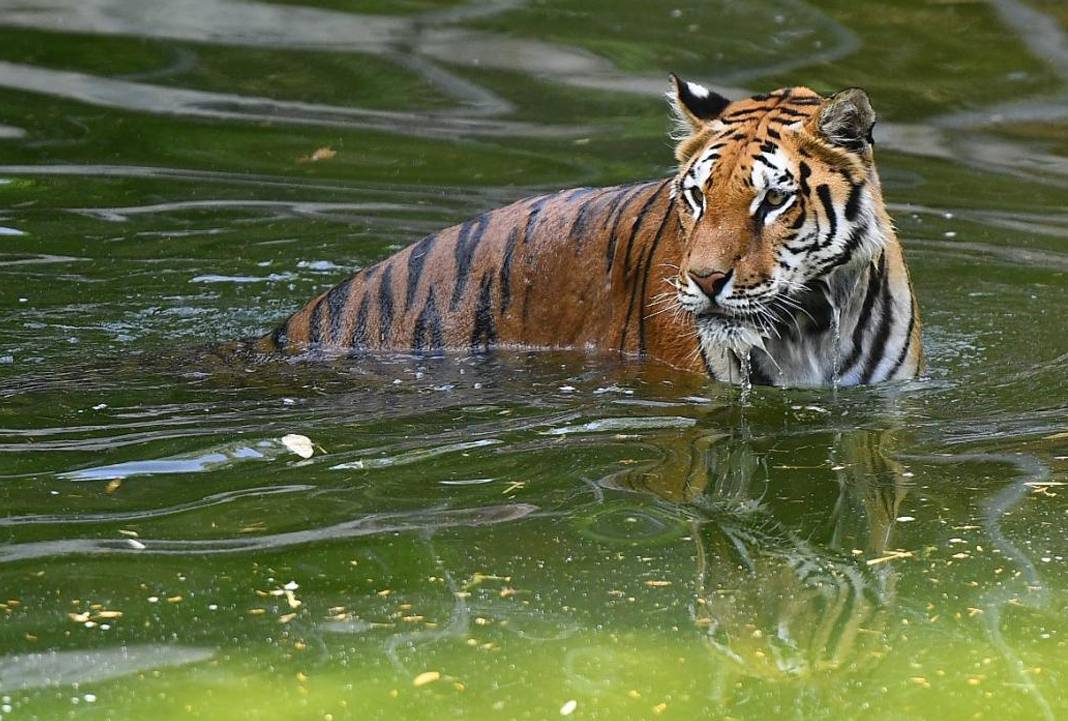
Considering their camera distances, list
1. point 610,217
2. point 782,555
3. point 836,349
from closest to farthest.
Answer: point 782,555
point 836,349
point 610,217

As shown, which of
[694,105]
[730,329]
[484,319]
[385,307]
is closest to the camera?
[730,329]

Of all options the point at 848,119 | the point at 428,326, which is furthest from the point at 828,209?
the point at 428,326

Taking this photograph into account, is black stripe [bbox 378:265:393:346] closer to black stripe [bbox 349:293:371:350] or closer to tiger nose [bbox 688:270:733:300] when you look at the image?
black stripe [bbox 349:293:371:350]

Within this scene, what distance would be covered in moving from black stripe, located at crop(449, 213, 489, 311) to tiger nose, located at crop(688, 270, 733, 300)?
117 centimetres

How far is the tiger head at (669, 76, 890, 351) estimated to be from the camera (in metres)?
4.18

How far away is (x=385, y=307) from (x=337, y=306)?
0.55 ft

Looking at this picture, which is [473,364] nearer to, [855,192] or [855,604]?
[855,192]

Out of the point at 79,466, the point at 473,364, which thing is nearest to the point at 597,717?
the point at 79,466

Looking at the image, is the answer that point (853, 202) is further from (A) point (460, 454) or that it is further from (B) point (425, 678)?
(B) point (425, 678)

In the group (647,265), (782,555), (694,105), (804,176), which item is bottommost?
(782,555)

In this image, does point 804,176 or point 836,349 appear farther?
point 836,349

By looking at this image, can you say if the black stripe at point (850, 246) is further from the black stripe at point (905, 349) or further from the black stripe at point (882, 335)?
the black stripe at point (905, 349)

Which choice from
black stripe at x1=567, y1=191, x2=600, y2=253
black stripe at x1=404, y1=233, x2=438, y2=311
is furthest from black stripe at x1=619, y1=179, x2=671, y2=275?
black stripe at x1=404, y1=233, x2=438, y2=311

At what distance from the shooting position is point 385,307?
17.3 ft
